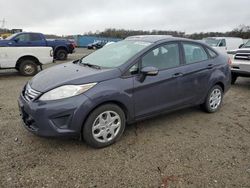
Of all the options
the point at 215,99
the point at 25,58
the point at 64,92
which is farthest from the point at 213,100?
the point at 25,58

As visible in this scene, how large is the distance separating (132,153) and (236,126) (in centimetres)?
231

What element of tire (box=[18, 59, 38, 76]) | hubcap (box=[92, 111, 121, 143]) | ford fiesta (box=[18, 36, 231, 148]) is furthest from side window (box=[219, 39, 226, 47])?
hubcap (box=[92, 111, 121, 143])

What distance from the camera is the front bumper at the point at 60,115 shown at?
Result: 11.3 ft

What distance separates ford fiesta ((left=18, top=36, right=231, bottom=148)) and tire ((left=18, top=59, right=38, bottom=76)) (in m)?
6.20

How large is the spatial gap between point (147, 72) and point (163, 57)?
69 cm

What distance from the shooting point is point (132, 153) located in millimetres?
3736

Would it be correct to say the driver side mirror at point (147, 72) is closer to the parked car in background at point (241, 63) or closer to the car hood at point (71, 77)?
the car hood at point (71, 77)

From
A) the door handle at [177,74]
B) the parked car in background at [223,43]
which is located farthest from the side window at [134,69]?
the parked car in background at [223,43]

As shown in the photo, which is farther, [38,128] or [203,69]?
[203,69]

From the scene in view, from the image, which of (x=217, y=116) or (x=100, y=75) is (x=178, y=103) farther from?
(x=100, y=75)

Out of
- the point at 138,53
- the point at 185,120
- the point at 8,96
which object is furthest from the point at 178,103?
the point at 8,96

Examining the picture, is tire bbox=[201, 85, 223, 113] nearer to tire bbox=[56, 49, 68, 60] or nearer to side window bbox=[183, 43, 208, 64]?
side window bbox=[183, 43, 208, 64]

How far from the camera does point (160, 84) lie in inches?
170

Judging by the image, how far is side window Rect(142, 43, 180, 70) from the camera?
4298 millimetres
